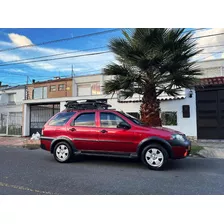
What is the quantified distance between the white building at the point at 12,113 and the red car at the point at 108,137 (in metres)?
10.8

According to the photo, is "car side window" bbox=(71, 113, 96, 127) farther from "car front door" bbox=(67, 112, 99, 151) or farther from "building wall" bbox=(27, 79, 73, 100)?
"building wall" bbox=(27, 79, 73, 100)

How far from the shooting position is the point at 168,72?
7.46 metres

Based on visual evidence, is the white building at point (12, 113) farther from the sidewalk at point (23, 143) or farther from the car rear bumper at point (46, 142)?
the car rear bumper at point (46, 142)

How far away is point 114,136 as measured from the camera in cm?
526

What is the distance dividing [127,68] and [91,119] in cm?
325

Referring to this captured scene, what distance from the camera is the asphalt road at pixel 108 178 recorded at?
354 cm

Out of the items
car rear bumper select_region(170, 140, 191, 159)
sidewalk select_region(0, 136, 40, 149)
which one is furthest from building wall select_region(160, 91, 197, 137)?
sidewalk select_region(0, 136, 40, 149)

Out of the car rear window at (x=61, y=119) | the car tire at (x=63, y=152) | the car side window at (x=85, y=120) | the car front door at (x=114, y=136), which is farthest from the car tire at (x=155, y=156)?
the car rear window at (x=61, y=119)

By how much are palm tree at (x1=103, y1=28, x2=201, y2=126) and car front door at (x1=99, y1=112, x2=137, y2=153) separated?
2.51 meters

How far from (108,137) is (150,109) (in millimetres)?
2988

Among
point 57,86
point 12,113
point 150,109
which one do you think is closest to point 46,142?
point 150,109

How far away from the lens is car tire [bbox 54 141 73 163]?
5.68 metres

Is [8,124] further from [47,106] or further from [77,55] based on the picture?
[77,55]

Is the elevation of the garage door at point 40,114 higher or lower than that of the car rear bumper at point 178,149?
higher
